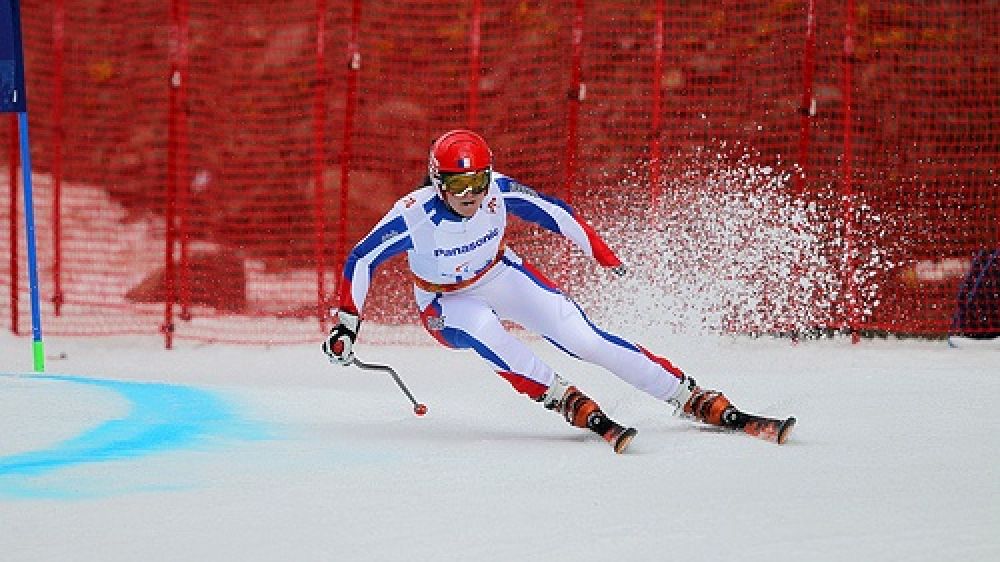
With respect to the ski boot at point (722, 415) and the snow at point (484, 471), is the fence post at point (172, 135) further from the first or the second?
the ski boot at point (722, 415)

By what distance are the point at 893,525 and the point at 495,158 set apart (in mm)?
7858

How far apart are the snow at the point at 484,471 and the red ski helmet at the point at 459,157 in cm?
120

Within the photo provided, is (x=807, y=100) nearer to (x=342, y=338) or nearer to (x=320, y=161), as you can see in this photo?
(x=320, y=161)

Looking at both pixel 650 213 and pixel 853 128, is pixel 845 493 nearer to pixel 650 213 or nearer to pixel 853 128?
pixel 650 213

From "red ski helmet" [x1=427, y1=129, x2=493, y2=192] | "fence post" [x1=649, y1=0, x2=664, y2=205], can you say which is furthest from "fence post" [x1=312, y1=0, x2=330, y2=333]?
"red ski helmet" [x1=427, y1=129, x2=493, y2=192]

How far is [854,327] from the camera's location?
10.5m

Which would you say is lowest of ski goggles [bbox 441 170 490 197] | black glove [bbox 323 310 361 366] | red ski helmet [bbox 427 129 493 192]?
black glove [bbox 323 310 361 366]

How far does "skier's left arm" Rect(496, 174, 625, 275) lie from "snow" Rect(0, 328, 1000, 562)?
821mm

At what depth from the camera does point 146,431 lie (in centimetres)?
679

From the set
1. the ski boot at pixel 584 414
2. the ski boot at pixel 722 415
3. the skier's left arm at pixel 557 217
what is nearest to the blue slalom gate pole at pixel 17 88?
the skier's left arm at pixel 557 217


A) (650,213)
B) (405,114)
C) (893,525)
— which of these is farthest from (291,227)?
(893,525)

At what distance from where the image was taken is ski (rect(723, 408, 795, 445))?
6121 mm

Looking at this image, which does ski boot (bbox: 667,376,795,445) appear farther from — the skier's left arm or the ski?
the skier's left arm

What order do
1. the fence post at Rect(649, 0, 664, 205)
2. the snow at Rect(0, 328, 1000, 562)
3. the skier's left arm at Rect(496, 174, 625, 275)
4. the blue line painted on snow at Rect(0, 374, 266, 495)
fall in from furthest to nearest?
the fence post at Rect(649, 0, 664, 205) < the skier's left arm at Rect(496, 174, 625, 275) < the blue line painted on snow at Rect(0, 374, 266, 495) < the snow at Rect(0, 328, 1000, 562)
